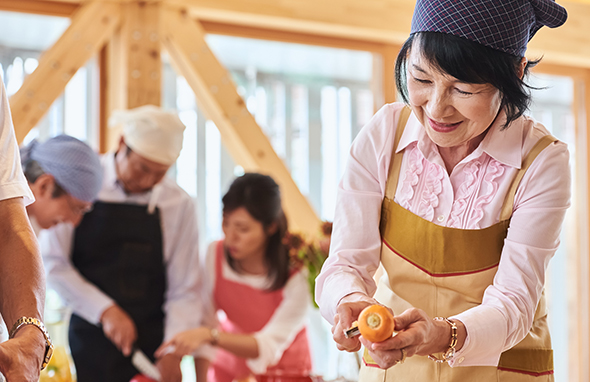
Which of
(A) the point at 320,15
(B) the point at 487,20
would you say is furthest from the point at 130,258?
(B) the point at 487,20

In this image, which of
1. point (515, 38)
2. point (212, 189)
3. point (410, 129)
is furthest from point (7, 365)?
point (212, 189)

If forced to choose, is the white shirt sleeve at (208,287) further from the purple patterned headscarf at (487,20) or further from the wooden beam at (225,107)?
the purple patterned headscarf at (487,20)

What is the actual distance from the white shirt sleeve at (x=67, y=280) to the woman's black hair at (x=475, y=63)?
5.55 feet

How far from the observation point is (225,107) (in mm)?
3258

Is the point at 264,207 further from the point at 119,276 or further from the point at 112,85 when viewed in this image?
the point at 112,85

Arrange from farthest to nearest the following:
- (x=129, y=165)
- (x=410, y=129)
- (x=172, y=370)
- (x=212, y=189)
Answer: (x=212, y=189), (x=129, y=165), (x=172, y=370), (x=410, y=129)

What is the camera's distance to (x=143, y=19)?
3135 mm

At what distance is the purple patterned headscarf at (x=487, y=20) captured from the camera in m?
1.18

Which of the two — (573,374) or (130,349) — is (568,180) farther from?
(573,374)

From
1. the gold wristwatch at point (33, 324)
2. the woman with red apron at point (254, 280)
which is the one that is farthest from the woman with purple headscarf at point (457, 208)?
the woman with red apron at point (254, 280)

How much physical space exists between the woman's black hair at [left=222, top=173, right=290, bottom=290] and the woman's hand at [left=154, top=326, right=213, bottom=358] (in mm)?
366

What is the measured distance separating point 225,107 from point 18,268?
2.15m

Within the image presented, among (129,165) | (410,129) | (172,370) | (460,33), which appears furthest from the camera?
(129,165)

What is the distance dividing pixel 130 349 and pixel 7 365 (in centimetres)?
152
